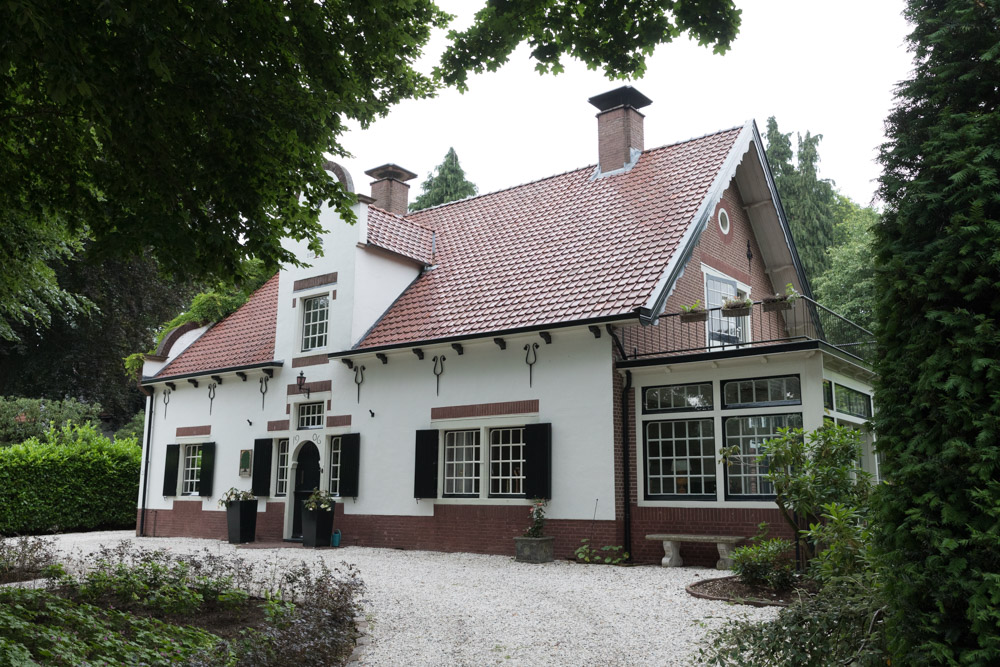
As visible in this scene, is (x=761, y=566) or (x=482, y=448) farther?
(x=482, y=448)

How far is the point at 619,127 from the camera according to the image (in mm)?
17859

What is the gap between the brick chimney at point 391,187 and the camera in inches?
856

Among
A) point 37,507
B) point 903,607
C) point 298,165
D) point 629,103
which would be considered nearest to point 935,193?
point 903,607

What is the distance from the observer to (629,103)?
17.8m

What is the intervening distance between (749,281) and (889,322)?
13.8 metres

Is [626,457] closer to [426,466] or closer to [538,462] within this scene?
[538,462]

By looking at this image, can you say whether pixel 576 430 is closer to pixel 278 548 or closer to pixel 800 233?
pixel 278 548

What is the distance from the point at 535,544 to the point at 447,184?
28.6 meters

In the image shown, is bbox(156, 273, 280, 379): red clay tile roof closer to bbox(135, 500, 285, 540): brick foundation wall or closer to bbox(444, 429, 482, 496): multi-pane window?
bbox(135, 500, 285, 540): brick foundation wall

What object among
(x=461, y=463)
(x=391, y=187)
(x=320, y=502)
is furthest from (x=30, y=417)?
(x=461, y=463)

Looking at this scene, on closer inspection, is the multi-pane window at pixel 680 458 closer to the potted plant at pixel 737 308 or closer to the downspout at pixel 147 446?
the potted plant at pixel 737 308

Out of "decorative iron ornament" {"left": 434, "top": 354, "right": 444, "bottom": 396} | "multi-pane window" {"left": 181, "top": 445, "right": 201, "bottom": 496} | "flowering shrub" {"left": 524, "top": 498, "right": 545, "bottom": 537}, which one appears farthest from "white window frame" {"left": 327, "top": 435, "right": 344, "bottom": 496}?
"flowering shrub" {"left": 524, "top": 498, "right": 545, "bottom": 537}

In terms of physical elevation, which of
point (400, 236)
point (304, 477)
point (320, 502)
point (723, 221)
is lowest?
point (320, 502)

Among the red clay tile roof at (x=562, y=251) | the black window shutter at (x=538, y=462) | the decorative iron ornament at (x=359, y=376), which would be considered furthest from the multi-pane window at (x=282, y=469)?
the black window shutter at (x=538, y=462)
